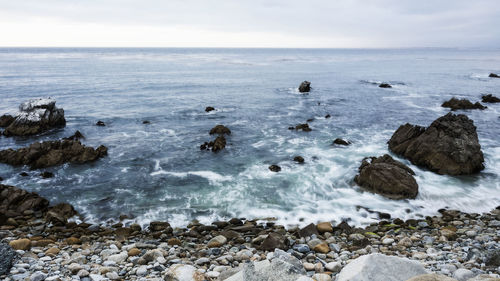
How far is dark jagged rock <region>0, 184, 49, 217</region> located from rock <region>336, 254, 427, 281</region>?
13.6 m

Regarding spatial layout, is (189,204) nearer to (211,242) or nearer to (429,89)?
(211,242)

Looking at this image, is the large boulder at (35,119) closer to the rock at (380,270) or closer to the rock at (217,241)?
the rock at (217,241)

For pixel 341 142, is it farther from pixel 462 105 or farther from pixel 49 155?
pixel 462 105

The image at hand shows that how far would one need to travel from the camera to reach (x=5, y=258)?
25.9 feet

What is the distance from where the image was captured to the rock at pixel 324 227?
11.2 meters

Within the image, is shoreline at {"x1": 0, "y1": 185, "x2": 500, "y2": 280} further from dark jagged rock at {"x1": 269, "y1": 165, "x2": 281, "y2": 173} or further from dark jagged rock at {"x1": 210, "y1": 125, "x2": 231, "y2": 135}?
dark jagged rock at {"x1": 210, "y1": 125, "x2": 231, "y2": 135}

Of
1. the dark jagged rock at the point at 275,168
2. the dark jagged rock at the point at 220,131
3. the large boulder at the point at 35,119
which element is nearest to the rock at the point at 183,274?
the dark jagged rock at the point at 275,168

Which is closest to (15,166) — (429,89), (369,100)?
(369,100)

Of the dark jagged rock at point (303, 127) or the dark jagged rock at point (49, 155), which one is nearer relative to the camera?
the dark jagged rock at point (49, 155)

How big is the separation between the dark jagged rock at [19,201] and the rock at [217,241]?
8486 mm

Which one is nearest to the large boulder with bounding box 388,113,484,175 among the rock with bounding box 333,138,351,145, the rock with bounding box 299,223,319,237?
the rock with bounding box 333,138,351,145

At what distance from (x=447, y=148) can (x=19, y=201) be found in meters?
23.0

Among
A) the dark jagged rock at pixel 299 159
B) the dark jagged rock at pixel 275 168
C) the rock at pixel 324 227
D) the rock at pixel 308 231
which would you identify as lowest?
the rock at pixel 324 227

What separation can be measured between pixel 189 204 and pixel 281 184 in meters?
5.13
